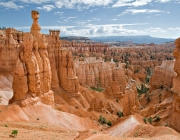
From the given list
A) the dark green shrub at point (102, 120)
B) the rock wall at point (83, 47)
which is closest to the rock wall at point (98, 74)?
the dark green shrub at point (102, 120)

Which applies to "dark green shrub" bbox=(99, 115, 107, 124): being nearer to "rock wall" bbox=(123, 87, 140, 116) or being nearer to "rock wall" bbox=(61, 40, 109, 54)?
"rock wall" bbox=(123, 87, 140, 116)

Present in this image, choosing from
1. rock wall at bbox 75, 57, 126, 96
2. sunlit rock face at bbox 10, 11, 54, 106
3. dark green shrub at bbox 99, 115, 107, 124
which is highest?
sunlit rock face at bbox 10, 11, 54, 106

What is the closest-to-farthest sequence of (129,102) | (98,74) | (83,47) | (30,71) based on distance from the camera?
(30,71) < (129,102) < (98,74) < (83,47)

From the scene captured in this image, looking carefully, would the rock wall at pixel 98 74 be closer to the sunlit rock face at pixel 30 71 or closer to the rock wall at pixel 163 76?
the rock wall at pixel 163 76

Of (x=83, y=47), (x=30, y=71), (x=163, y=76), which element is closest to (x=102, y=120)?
(x=30, y=71)

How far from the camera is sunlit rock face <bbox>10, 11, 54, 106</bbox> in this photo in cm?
2062

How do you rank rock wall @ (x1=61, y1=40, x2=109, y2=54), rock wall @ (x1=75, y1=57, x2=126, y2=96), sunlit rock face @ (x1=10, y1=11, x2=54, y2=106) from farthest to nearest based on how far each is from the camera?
rock wall @ (x1=61, y1=40, x2=109, y2=54) < rock wall @ (x1=75, y1=57, x2=126, y2=96) < sunlit rock face @ (x1=10, y1=11, x2=54, y2=106)

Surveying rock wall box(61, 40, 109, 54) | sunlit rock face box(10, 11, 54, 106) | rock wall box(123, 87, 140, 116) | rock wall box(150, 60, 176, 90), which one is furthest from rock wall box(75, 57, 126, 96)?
rock wall box(61, 40, 109, 54)

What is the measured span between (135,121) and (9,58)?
87.9 ft

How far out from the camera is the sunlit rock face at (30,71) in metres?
20.6

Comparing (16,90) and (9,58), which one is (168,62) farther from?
(16,90)

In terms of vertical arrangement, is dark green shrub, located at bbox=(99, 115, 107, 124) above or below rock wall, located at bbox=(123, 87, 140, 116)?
below

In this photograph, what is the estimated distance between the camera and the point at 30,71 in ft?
69.1

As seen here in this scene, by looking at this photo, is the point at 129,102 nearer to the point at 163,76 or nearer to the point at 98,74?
the point at 163,76
